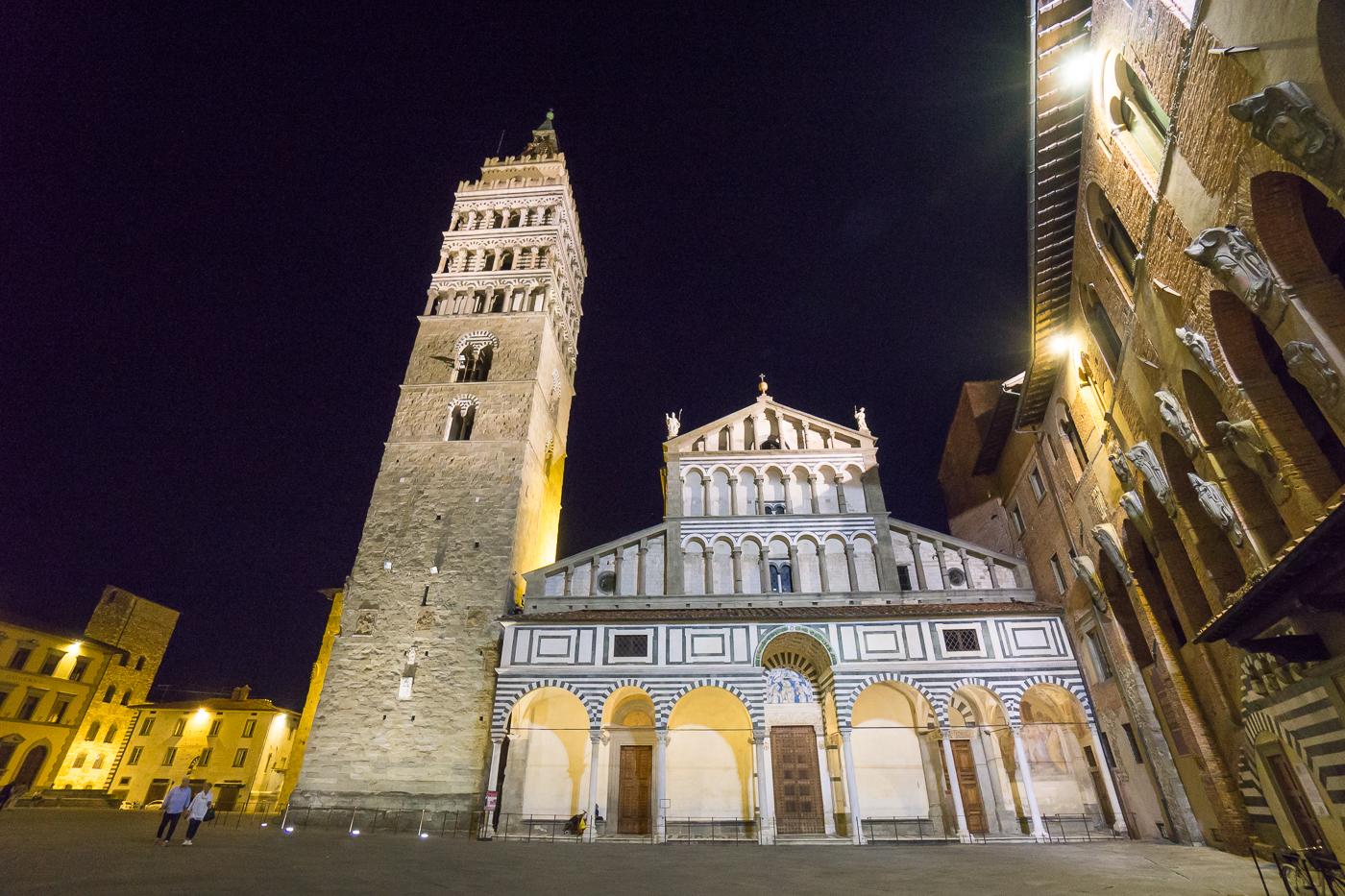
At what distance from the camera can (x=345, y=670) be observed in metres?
18.9

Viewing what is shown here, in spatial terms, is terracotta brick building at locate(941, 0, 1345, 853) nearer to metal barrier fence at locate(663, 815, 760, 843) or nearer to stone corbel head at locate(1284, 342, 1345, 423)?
stone corbel head at locate(1284, 342, 1345, 423)

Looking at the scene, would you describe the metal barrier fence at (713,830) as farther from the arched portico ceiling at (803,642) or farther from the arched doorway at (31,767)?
the arched doorway at (31,767)

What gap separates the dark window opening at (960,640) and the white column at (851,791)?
3.76m

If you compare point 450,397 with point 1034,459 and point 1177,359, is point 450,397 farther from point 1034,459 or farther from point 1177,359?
point 1177,359

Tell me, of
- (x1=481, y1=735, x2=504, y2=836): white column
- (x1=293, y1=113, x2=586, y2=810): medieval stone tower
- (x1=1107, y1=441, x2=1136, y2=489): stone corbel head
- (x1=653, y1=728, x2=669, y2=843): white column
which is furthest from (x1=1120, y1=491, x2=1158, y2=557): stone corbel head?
(x1=293, y1=113, x2=586, y2=810): medieval stone tower

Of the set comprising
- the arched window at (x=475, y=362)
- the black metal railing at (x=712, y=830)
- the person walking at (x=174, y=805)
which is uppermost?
the arched window at (x=475, y=362)

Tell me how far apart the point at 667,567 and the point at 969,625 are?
9.01 meters

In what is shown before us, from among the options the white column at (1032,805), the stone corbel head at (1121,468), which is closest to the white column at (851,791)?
the white column at (1032,805)

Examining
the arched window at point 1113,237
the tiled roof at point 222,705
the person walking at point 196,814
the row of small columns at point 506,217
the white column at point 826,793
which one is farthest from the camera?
the tiled roof at point 222,705

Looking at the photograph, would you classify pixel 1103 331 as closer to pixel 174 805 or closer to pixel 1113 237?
pixel 1113 237

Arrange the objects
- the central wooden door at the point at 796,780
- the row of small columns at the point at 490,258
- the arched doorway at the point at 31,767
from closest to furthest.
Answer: the central wooden door at the point at 796,780, the row of small columns at the point at 490,258, the arched doorway at the point at 31,767

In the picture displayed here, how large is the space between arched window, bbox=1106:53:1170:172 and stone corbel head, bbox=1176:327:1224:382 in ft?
7.82

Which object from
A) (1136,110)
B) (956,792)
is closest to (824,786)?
(956,792)

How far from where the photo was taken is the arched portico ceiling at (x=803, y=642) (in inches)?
687
